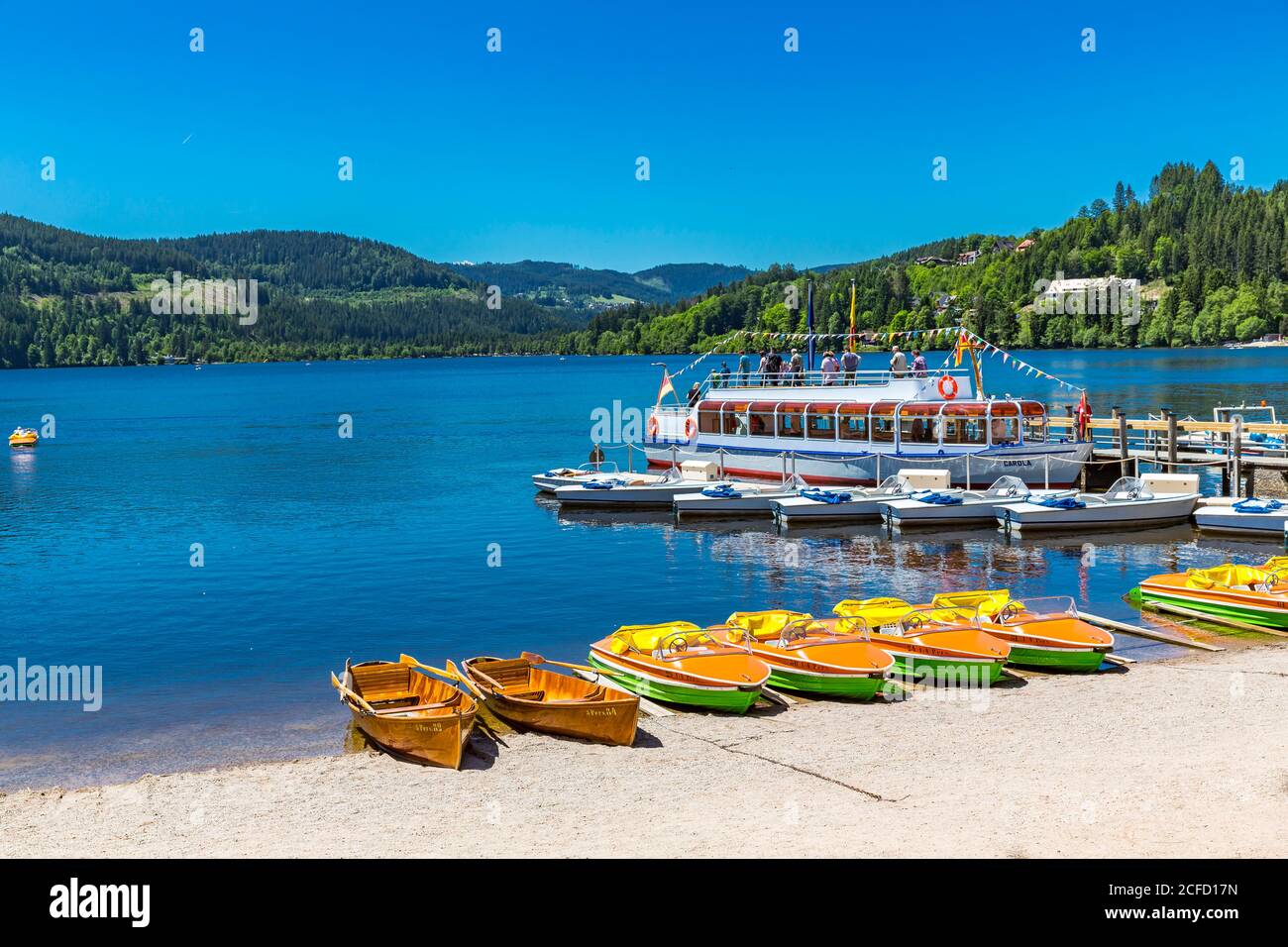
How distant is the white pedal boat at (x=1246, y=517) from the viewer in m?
39.7

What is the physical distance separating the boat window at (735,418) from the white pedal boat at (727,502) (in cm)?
861

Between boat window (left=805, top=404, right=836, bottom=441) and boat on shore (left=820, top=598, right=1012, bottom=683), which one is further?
boat window (left=805, top=404, right=836, bottom=441)

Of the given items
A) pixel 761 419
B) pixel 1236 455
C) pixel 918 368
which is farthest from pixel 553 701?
pixel 761 419

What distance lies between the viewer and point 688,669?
2070 cm

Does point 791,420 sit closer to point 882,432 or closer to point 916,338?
point 882,432

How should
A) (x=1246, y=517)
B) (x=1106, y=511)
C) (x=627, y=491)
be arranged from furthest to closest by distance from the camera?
(x=627, y=491)
(x=1106, y=511)
(x=1246, y=517)

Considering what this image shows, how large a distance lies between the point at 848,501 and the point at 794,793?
1199 inches

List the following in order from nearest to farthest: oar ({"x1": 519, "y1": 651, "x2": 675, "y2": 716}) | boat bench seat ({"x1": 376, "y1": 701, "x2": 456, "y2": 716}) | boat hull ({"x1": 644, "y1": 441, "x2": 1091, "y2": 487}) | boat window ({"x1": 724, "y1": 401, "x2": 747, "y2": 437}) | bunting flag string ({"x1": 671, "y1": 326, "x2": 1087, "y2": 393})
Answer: boat bench seat ({"x1": 376, "y1": 701, "x2": 456, "y2": 716})
oar ({"x1": 519, "y1": 651, "x2": 675, "y2": 716})
boat hull ({"x1": 644, "y1": 441, "x2": 1091, "y2": 487})
bunting flag string ({"x1": 671, "y1": 326, "x2": 1087, "y2": 393})
boat window ({"x1": 724, "y1": 401, "x2": 747, "y2": 437})

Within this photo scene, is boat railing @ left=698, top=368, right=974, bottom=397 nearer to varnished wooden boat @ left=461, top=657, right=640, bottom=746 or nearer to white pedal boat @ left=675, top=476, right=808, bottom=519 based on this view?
white pedal boat @ left=675, top=476, right=808, bottom=519

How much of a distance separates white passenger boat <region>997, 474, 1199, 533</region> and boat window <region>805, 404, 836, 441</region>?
11086mm

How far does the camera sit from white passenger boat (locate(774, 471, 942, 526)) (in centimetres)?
4534

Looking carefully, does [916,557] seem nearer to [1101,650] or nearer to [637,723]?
[1101,650]

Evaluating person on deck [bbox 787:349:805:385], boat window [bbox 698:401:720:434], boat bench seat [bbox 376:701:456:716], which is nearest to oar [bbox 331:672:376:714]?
boat bench seat [bbox 376:701:456:716]

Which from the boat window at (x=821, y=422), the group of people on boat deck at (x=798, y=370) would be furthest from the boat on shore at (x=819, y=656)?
the boat window at (x=821, y=422)
